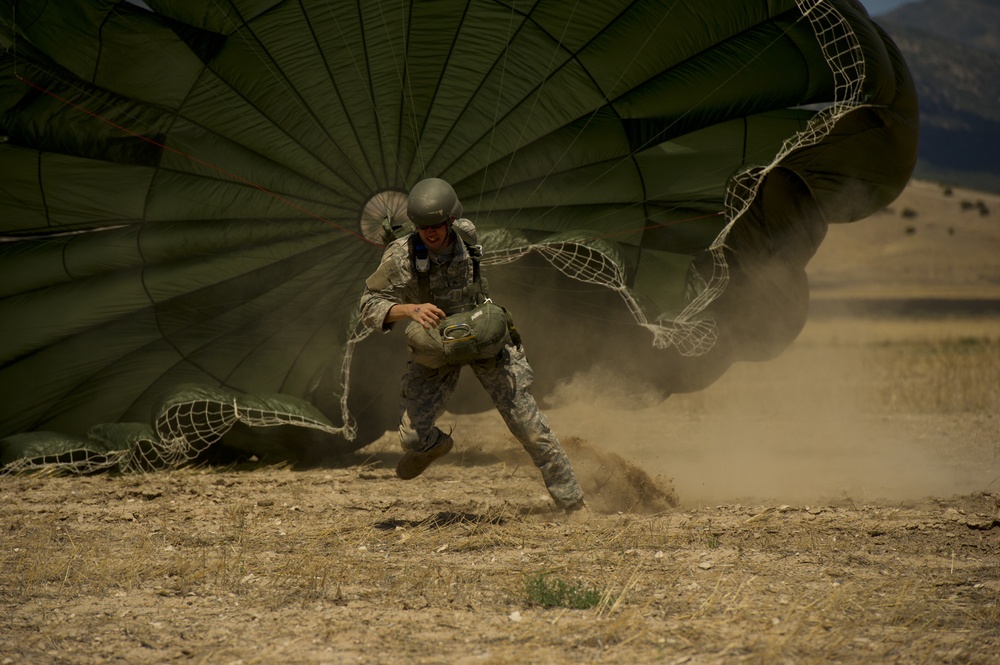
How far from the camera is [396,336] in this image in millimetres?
8039

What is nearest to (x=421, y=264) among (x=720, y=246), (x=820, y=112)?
(x=720, y=246)

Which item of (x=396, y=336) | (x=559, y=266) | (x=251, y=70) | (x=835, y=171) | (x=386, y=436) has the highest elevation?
(x=251, y=70)

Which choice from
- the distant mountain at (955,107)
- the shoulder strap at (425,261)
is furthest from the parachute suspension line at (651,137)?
the distant mountain at (955,107)

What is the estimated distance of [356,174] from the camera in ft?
24.7

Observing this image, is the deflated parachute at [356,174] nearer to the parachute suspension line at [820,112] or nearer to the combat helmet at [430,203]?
the parachute suspension line at [820,112]

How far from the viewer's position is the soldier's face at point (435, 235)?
18.1 feet

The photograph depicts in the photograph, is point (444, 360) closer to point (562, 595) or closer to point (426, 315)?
point (426, 315)

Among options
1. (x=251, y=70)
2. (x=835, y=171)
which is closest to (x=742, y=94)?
(x=835, y=171)

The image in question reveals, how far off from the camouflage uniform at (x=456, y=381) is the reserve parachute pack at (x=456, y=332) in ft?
0.18

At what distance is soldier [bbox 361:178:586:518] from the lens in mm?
5625

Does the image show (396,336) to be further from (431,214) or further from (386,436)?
(431,214)

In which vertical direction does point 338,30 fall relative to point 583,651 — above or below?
above

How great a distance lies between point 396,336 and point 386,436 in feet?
5.39

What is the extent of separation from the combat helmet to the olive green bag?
531 mm
